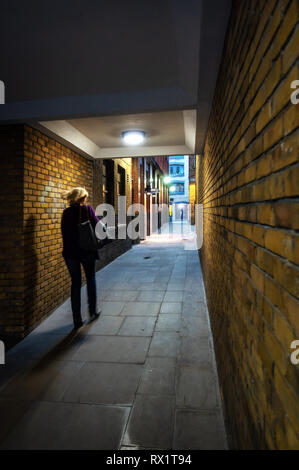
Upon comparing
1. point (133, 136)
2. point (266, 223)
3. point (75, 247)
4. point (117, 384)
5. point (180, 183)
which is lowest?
point (117, 384)

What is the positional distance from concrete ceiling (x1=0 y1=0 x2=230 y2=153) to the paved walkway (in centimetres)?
284

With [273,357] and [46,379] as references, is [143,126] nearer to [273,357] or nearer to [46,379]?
[46,379]

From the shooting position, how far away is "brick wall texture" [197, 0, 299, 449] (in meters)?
0.73

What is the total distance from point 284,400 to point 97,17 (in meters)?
2.64

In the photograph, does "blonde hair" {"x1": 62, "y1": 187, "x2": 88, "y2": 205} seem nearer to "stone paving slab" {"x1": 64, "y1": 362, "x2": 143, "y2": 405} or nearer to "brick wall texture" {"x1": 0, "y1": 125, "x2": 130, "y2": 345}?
"brick wall texture" {"x1": 0, "y1": 125, "x2": 130, "y2": 345}

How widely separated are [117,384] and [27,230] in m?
2.31

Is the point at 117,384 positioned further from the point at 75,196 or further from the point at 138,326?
the point at 75,196

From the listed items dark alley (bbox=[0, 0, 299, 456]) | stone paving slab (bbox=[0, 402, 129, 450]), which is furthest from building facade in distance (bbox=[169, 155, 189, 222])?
stone paving slab (bbox=[0, 402, 129, 450])

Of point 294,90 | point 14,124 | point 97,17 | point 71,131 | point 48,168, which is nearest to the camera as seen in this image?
point 294,90

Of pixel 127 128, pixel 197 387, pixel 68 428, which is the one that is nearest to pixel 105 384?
pixel 68 428

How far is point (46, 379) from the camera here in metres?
2.58

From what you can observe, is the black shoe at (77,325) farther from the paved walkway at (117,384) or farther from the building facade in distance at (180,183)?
the building facade in distance at (180,183)

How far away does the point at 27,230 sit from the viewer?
3.69 metres
